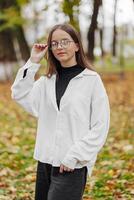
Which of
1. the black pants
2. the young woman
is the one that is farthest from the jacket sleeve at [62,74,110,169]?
the black pants

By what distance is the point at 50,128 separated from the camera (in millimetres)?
4281

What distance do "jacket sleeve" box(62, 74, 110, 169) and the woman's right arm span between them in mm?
542

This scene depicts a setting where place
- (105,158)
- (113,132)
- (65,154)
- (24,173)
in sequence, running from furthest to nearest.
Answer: (113,132), (105,158), (24,173), (65,154)

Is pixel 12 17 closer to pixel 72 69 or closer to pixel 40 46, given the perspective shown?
pixel 40 46

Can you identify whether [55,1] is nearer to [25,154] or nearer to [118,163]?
[25,154]

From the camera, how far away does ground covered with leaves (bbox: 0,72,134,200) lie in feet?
22.0

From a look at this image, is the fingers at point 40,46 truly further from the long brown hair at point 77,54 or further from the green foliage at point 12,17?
the green foliage at point 12,17

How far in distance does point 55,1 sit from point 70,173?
25.3 feet

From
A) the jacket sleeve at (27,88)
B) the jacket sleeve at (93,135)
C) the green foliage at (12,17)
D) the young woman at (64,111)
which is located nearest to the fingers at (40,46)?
the young woman at (64,111)

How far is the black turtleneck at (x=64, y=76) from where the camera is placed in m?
4.29

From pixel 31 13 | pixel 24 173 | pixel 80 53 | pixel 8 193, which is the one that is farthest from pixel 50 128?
pixel 31 13

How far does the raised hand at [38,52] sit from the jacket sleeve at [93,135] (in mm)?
548

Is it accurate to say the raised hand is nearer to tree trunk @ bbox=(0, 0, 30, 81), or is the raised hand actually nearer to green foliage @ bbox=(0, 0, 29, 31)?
green foliage @ bbox=(0, 0, 29, 31)

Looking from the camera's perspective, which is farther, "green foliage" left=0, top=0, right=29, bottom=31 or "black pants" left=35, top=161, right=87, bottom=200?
"green foliage" left=0, top=0, right=29, bottom=31
